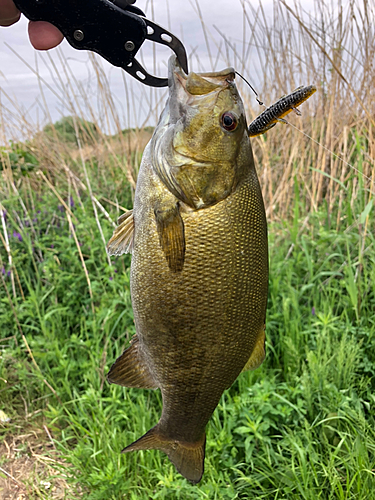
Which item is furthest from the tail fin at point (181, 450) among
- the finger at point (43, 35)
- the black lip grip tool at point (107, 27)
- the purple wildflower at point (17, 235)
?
the purple wildflower at point (17, 235)

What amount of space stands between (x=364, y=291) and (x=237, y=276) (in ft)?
7.33

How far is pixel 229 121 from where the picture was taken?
3.76ft

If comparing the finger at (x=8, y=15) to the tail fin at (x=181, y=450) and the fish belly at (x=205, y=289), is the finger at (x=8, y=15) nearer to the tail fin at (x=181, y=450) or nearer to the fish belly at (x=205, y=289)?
the fish belly at (x=205, y=289)

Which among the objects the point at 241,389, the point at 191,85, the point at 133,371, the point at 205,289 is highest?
the point at 191,85

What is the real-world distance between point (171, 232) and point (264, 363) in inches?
76.3

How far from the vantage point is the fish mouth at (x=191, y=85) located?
3.71ft

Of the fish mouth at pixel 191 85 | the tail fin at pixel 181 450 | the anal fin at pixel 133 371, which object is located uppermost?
the fish mouth at pixel 191 85

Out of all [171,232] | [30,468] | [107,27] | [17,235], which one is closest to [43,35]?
[107,27]

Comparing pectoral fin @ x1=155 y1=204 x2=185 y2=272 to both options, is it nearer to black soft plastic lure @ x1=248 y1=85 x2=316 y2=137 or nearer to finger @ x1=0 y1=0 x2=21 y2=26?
black soft plastic lure @ x1=248 y1=85 x2=316 y2=137

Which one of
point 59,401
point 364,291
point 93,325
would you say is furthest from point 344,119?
point 59,401

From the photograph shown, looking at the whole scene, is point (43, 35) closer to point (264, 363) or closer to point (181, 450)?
point (181, 450)

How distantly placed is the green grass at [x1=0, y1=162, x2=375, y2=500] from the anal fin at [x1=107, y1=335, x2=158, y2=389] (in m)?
1.00

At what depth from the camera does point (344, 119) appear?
4.15m

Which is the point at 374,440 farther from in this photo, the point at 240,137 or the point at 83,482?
the point at 240,137
